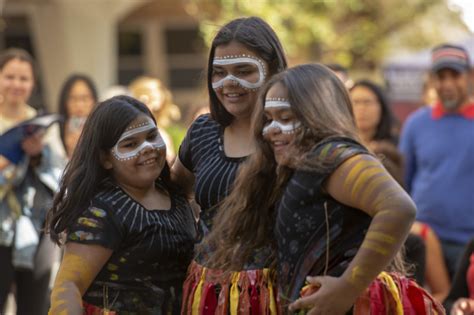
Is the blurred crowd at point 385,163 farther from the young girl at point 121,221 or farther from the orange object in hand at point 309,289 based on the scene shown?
the orange object in hand at point 309,289

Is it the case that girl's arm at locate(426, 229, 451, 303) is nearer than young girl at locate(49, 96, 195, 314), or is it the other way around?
young girl at locate(49, 96, 195, 314)

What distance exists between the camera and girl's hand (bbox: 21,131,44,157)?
6801 mm

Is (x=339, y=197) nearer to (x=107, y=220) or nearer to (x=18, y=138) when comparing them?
(x=107, y=220)

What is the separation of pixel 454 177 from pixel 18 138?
2969 mm

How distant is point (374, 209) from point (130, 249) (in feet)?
3.89

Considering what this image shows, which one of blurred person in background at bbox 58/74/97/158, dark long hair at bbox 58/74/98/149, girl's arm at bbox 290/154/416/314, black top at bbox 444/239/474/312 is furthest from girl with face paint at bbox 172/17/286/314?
dark long hair at bbox 58/74/98/149

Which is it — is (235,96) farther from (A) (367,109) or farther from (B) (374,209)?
(A) (367,109)

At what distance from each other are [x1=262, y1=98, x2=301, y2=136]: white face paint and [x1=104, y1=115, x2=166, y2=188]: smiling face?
2.37ft

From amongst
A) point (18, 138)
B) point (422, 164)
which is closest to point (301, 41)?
point (422, 164)

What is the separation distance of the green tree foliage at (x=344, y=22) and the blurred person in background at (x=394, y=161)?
7.12 metres

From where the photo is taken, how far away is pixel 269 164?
379 cm

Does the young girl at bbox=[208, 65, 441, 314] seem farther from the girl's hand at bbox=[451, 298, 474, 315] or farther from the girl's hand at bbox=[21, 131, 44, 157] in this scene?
the girl's hand at bbox=[21, 131, 44, 157]

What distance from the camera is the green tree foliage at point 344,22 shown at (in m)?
15.1

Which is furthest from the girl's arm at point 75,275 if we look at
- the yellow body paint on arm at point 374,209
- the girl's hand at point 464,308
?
the girl's hand at point 464,308
